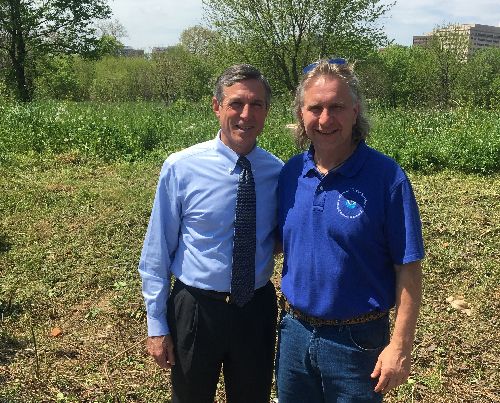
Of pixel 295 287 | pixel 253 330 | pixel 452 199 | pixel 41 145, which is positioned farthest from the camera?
pixel 41 145

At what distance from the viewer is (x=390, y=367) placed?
1822mm

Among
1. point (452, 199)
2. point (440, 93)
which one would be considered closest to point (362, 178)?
point (452, 199)

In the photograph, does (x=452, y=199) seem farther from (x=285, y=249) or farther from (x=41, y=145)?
(x=41, y=145)

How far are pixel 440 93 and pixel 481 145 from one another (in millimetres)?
35301

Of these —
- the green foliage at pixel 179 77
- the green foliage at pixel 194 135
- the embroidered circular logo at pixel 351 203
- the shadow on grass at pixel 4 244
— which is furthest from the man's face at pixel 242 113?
the green foliage at pixel 179 77

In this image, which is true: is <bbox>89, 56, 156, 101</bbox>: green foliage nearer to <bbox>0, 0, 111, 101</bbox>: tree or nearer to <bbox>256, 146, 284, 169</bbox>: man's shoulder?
<bbox>0, 0, 111, 101</bbox>: tree

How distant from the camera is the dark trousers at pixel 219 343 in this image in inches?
83.9

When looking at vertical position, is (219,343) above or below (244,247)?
below

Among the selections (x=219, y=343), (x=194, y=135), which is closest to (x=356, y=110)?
(x=219, y=343)

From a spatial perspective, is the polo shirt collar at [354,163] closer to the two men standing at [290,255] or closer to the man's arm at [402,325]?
the two men standing at [290,255]

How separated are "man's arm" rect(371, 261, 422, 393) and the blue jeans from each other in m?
0.07

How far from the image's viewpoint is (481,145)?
9055 millimetres

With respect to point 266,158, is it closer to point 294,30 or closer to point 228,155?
point 228,155

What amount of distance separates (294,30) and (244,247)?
2605cm
